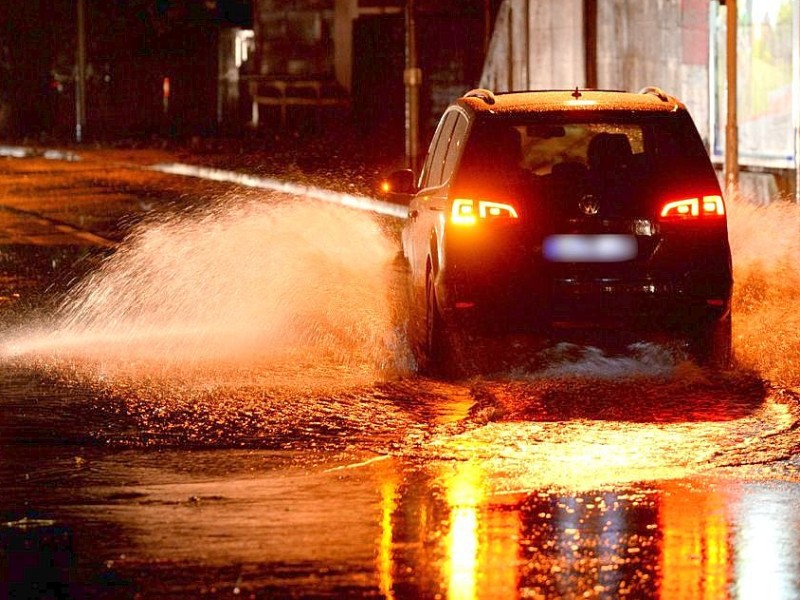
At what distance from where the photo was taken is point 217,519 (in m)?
6.69

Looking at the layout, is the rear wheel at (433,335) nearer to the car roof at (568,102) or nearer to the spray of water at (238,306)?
the spray of water at (238,306)

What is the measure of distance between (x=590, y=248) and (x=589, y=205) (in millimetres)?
241

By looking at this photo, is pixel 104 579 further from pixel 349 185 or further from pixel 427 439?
pixel 349 185

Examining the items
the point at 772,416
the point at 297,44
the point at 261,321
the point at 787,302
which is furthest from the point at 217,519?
the point at 297,44

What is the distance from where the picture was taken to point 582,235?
9.79 metres

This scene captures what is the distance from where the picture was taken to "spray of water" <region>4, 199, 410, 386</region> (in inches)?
447

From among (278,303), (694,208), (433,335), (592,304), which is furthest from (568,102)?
(278,303)

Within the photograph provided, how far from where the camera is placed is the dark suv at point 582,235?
982 centimetres

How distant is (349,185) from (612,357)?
20.0 metres

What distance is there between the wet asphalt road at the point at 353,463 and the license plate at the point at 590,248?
0.73 meters

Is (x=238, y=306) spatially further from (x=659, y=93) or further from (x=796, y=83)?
(x=796, y=83)

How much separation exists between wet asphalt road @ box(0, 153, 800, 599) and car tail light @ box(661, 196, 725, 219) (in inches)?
38.0

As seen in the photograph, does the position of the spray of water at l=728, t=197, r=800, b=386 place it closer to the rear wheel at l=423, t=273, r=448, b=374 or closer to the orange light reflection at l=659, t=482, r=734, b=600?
the rear wheel at l=423, t=273, r=448, b=374

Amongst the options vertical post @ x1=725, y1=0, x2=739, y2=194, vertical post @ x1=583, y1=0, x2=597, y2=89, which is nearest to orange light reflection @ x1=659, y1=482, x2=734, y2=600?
vertical post @ x1=725, y1=0, x2=739, y2=194
